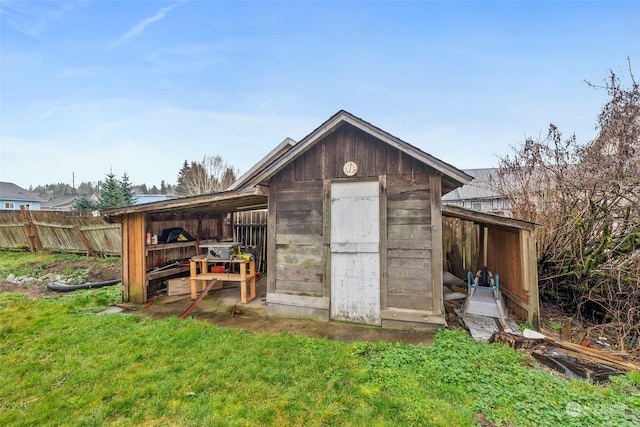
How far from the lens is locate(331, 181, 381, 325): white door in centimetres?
455

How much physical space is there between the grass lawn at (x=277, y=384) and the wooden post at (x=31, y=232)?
10.5m

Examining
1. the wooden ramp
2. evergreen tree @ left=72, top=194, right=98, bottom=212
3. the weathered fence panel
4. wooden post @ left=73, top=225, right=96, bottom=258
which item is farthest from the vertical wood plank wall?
evergreen tree @ left=72, top=194, right=98, bottom=212

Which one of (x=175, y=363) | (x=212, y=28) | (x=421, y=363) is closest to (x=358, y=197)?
(x=421, y=363)

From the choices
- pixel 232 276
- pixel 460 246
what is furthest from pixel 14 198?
pixel 460 246

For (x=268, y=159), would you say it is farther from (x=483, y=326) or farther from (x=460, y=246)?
(x=483, y=326)

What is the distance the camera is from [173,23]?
888 centimetres

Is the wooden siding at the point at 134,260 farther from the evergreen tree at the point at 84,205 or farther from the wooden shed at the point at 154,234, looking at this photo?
the evergreen tree at the point at 84,205

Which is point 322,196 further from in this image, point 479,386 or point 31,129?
point 31,129

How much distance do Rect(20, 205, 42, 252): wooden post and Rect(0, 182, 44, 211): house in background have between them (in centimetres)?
2889

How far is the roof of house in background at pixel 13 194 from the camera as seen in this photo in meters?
31.2

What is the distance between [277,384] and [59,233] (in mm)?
13270

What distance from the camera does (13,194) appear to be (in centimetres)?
3191

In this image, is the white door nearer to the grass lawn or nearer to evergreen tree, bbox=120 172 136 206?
the grass lawn

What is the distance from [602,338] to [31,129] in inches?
972
